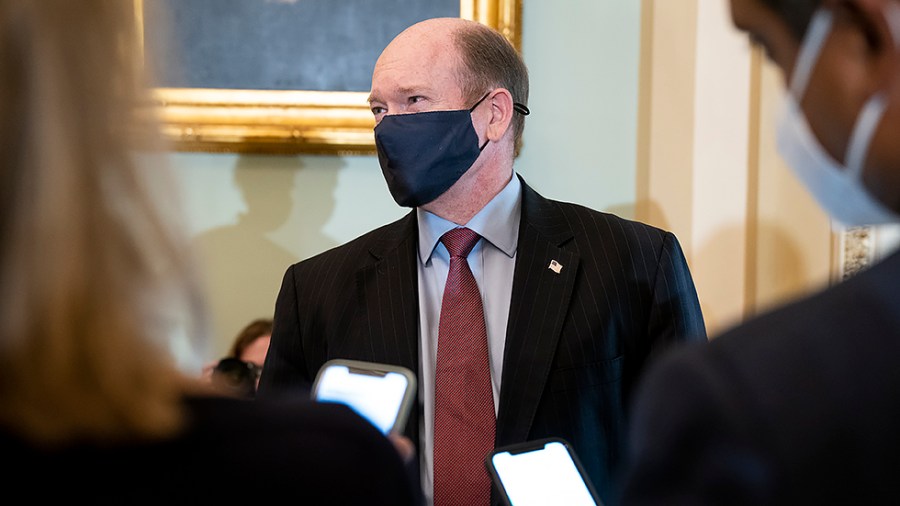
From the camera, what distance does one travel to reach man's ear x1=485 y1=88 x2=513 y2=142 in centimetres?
278

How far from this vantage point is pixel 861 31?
34.2 inches

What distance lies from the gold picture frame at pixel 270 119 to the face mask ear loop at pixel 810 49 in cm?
253

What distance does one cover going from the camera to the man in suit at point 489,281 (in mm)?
2420

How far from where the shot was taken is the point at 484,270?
260 cm

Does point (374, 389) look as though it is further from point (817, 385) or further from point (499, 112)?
point (499, 112)

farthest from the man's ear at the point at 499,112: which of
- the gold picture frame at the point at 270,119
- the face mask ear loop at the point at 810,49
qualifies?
the face mask ear loop at the point at 810,49

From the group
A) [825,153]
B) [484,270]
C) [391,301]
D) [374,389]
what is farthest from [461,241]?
[825,153]

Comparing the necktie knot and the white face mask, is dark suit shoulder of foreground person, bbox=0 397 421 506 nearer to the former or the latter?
the white face mask

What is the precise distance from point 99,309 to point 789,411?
0.56 metres

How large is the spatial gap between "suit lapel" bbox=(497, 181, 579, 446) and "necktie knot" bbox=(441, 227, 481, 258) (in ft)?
0.40

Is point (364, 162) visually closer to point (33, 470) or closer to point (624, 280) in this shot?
point (624, 280)

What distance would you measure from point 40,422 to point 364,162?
268cm

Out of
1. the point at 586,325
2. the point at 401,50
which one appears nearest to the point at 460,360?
the point at 586,325

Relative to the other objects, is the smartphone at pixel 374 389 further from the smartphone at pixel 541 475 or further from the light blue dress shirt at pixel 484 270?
the light blue dress shirt at pixel 484 270
